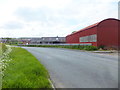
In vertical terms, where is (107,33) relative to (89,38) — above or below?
above

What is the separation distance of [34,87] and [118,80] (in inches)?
136

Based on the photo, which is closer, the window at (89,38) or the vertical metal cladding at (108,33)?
the vertical metal cladding at (108,33)

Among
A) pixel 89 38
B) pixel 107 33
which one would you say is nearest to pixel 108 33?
pixel 107 33

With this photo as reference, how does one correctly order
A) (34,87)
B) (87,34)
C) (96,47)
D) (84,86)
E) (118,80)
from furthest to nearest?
(87,34)
(96,47)
(118,80)
(84,86)
(34,87)

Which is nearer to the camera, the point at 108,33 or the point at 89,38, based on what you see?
the point at 108,33

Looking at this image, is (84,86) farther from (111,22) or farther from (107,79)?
(111,22)

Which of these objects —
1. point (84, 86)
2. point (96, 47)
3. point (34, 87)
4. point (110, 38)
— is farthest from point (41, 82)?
point (110, 38)

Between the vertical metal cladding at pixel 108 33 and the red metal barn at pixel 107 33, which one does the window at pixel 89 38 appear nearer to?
the red metal barn at pixel 107 33

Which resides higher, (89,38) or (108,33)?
(108,33)

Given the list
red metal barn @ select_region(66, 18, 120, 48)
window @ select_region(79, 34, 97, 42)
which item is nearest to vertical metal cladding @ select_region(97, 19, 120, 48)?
red metal barn @ select_region(66, 18, 120, 48)

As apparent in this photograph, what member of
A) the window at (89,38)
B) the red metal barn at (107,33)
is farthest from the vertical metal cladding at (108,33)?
the window at (89,38)

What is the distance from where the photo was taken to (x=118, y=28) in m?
24.5

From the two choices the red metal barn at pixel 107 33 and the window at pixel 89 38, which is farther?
the window at pixel 89 38

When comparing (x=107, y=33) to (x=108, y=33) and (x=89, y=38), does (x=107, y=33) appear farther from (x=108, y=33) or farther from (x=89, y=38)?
(x=89, y=38)
